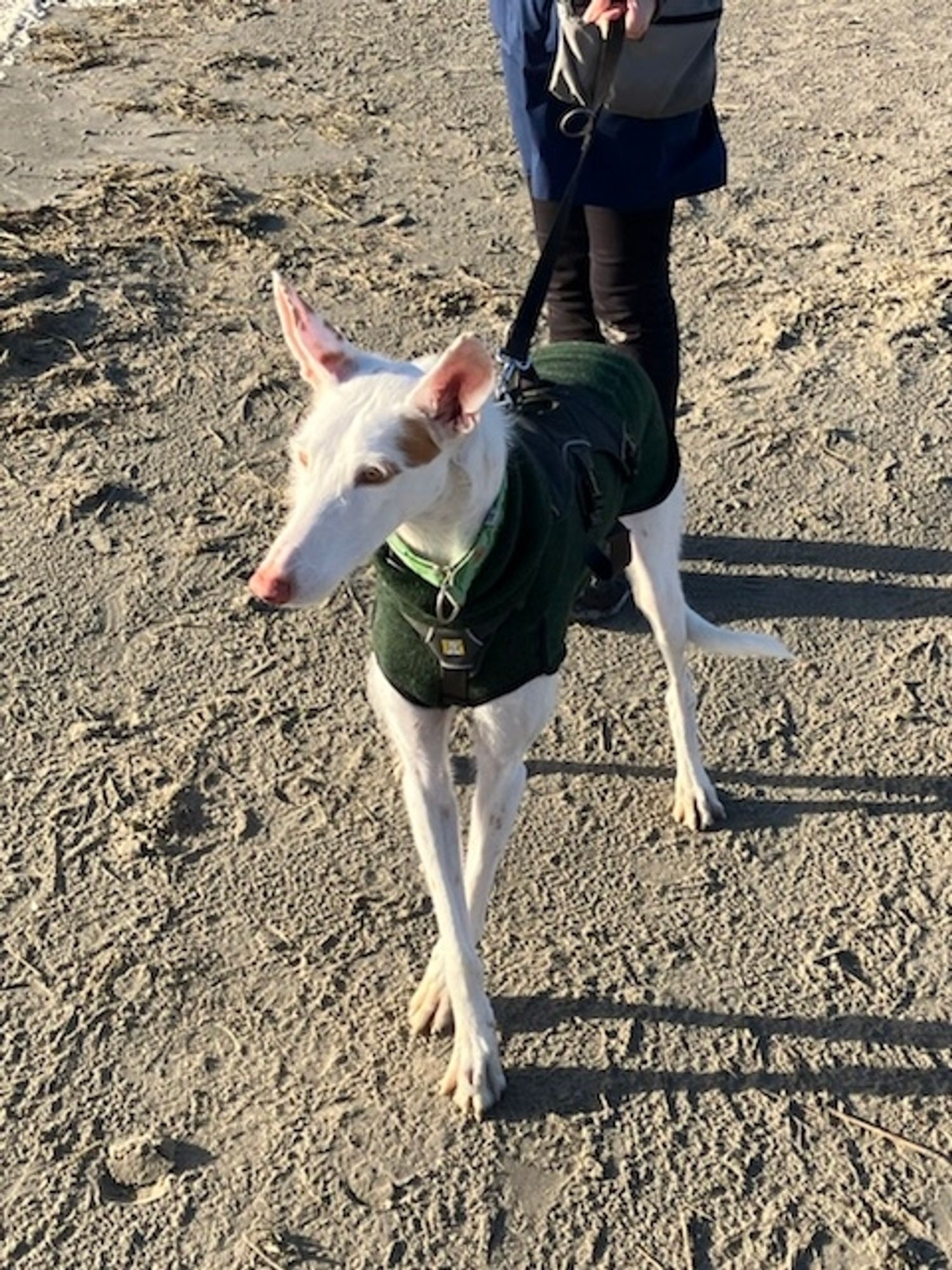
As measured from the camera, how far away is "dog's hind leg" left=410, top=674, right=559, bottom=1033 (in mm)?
2607

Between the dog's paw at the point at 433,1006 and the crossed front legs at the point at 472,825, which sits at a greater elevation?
the crossed front legs at the point at 472,825

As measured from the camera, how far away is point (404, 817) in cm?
343

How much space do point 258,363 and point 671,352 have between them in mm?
1805

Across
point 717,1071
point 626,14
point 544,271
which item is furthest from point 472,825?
point 626,14

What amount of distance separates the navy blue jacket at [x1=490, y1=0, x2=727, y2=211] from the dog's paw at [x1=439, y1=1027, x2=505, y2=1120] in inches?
79.0

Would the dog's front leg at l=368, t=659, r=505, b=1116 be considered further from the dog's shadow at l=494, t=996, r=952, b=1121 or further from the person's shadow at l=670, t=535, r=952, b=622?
the person's shadow at l=670, t=535, r=952, b=622

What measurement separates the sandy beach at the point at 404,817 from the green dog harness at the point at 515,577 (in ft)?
2.72

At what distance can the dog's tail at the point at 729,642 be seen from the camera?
3453 millimetres

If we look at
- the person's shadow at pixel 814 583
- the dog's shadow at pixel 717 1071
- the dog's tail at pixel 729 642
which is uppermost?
the dog's tail at pixel 729 642

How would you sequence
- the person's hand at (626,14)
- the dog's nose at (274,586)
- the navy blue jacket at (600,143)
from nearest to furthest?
1. the dog's nose at (274,586)
2. the person's hand at (626,14)
3. the navy blue jacket at (600,143)

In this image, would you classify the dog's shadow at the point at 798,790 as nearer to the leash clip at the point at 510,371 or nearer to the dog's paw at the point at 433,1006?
the dog's paw at the point at 433,1006

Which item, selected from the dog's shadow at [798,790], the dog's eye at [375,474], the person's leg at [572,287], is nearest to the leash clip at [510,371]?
the dog's eye at [375,474]

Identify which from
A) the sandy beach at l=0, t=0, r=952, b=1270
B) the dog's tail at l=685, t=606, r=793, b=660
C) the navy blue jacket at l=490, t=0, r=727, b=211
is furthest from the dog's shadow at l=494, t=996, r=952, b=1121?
the navy blue jacket at l=490, t=0, r=727, b=211

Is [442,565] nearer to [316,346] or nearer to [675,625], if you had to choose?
[316,346]
